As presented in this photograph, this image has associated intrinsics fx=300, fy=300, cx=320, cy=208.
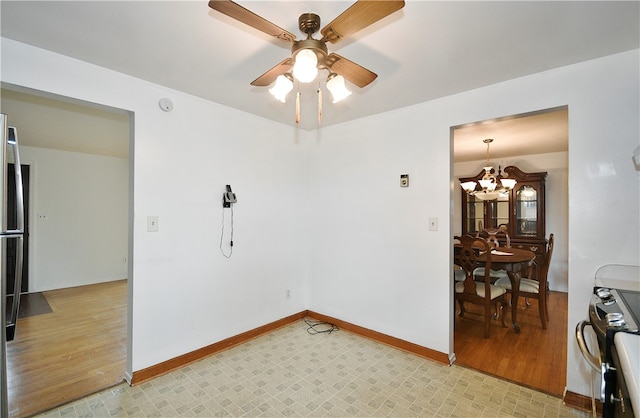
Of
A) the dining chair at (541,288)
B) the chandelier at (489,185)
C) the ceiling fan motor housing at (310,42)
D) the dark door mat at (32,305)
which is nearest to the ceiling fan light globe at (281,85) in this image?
the ceiling fan motor housing at (310,42)

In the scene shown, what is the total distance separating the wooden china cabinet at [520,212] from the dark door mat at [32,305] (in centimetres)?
688

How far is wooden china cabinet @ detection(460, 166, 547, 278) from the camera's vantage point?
5004 mm

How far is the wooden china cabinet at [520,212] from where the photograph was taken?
500 cm

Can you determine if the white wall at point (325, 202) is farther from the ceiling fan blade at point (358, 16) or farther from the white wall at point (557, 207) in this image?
the white wall at point (557, 207)

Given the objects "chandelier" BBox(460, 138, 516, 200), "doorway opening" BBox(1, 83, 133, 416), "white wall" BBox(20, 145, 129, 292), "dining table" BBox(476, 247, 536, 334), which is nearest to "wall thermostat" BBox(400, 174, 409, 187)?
"dining table" BBox(476, 247, 536, 334)

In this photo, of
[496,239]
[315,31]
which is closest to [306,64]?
[315,31]

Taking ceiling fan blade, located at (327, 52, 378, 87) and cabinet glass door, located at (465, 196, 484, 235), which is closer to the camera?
ceiling fan blade, located at (327, 52, 378, 87)

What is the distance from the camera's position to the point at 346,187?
3330 mm

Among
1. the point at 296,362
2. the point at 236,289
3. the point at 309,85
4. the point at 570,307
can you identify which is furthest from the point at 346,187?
the point at 570,307

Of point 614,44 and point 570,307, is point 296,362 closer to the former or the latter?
point 570,307

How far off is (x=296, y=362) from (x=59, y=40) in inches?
111

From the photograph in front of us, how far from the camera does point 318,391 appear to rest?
219cm

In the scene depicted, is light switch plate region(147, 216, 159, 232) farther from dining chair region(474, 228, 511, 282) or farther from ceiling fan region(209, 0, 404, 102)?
dining chair region(474, 228, 511, 282)

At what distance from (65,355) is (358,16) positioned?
139 inches
